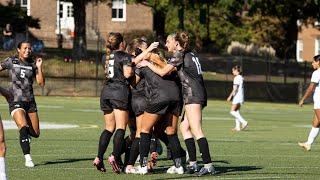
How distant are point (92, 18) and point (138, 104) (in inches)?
2370

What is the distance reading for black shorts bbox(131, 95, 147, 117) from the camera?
15227 mm

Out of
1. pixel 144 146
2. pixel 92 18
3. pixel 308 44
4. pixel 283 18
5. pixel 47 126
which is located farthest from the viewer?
pixel 308 44

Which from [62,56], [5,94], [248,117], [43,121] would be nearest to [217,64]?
[62,56]

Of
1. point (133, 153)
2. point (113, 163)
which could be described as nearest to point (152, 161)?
point (133, 153)

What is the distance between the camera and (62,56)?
5378 centimetres

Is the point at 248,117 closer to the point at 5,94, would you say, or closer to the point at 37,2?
the point at 5,94

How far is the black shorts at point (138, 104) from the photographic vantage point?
15.2 metres

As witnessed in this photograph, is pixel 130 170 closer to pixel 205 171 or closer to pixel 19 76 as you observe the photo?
pixel 205 171

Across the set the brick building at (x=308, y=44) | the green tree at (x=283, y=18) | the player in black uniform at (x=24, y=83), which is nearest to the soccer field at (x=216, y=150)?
the player in black uniform at (x=24, y=83)

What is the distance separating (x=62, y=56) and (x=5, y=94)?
138ft

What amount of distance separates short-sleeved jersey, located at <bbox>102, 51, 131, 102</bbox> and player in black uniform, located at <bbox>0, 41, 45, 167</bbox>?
175 centimetres

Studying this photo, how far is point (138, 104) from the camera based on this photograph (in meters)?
15.2

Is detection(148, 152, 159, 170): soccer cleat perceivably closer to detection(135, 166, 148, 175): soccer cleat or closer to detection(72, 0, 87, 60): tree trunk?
detection(135, 166, 148, 175): soccer cleat

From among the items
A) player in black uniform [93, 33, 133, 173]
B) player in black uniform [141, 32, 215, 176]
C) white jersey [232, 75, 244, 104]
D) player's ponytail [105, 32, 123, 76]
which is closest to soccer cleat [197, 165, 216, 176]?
player in black uniform [141, 32, 215, 176]
